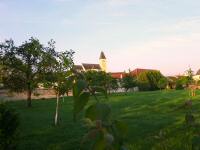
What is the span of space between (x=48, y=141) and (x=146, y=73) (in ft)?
262

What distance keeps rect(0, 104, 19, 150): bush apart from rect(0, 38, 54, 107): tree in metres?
24.3

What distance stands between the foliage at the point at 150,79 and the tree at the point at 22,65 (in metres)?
54.6

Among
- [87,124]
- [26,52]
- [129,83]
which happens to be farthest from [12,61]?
[129,83]

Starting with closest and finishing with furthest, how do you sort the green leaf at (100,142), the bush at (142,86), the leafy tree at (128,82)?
the green leaf at (100,142)
the leafy tree at (128,82)
the bush at (142,86)

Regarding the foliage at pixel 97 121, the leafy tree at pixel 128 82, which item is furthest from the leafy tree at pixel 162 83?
the foliage at pixel 97 121

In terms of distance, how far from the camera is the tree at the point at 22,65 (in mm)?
34219

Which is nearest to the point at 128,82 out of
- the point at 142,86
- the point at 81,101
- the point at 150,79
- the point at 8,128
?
the point at 142,86

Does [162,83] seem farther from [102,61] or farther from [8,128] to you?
[8,128]

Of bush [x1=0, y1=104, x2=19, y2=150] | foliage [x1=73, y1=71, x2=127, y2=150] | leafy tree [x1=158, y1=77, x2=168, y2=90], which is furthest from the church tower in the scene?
foliage [x1=73, y1=71, x2=127, y2=150]

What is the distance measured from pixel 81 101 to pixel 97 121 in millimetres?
85

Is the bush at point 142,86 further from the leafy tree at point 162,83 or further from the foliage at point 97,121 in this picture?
the foliage at point 97,121

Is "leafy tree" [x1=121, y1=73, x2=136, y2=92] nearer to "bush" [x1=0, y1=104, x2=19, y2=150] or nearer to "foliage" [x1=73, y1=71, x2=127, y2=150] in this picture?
"bush" [x1=0, y1=104, x2=19, y2=150]

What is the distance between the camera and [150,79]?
90.1 metres

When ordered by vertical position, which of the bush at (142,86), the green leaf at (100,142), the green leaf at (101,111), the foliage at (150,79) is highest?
the foliage at (150,79)
